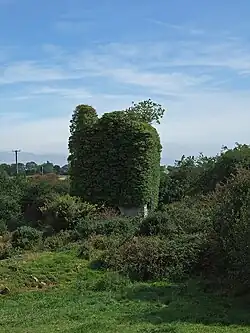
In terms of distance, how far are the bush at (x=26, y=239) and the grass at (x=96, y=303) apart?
3.15m

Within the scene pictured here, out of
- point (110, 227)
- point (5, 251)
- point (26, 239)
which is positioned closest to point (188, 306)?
point (110, 227)

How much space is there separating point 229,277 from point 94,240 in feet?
23.7

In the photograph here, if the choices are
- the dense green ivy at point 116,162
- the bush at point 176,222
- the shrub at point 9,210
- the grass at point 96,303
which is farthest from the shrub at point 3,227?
A: the bush at point 176,222

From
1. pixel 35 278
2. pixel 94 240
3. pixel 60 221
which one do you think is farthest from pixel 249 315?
pixel 60 221

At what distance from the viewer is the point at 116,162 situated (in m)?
32.7

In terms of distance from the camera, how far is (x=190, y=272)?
59.3ft

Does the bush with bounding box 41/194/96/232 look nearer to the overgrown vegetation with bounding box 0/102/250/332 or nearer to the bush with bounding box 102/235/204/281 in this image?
the overgrown vegetation with bounding box 0/102/250/332

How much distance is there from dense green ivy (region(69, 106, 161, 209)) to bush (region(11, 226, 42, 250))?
860 cm

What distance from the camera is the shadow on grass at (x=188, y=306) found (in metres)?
12.0

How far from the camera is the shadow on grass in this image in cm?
1195

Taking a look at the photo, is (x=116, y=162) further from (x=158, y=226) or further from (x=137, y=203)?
(x=158, y=226)

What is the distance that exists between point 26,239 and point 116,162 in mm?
10073

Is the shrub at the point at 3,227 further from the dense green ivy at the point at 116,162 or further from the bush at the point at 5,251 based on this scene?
the bush at the point at 5,251

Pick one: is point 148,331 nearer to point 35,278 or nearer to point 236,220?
point 236,220
